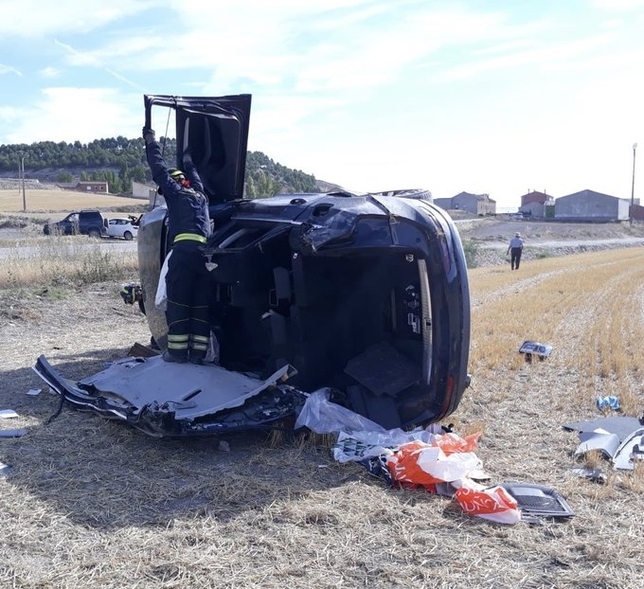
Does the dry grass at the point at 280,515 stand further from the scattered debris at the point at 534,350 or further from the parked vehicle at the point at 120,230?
the parked vehicle at the point at 120,230

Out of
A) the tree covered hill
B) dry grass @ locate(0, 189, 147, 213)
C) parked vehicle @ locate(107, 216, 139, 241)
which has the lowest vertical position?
parked vehicle @ locate(107, 216, 139, 241)

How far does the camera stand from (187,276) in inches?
228

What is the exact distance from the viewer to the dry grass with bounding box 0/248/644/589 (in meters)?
3.49

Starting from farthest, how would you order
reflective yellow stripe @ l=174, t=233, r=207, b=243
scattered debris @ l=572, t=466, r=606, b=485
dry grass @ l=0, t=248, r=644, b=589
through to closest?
1. reflective yellow stripe @ l=174, t=233, r=207, b=243
2. scattered debris @ l=572, t=466, r=606, b=485
3. dry grass @ l=0, t=248, r=644, b=589

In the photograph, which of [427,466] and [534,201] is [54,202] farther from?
[534,201]

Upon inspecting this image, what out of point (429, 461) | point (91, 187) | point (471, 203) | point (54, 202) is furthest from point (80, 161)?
point (429, 461)

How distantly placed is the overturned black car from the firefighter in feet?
0.41

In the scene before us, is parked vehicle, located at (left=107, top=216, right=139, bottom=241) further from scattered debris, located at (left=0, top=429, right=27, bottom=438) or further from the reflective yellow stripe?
scattered debris, located at (left=0, top=429, right=27, bottom=438)

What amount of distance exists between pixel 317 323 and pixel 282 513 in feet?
6.37

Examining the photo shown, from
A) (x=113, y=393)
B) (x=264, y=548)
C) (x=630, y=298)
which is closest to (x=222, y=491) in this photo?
(x=264, y=548)

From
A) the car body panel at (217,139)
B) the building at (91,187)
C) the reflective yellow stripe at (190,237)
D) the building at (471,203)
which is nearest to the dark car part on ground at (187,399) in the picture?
the reflective yellow stripe at (190,237)

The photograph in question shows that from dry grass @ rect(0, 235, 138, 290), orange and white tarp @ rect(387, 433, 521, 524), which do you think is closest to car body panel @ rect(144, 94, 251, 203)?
orange and white tarp @ rect(387, 433, 521, 524)

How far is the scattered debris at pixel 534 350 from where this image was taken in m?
8.95

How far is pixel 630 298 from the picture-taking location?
53.2 ft
